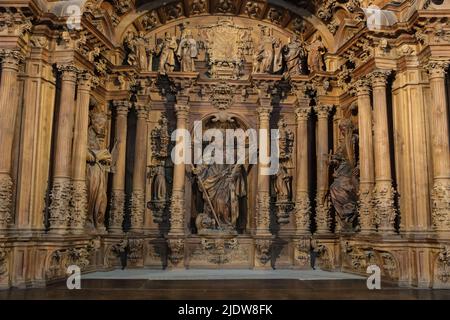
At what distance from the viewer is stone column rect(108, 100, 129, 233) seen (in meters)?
10.9

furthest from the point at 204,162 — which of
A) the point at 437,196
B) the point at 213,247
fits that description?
the point at 437,196

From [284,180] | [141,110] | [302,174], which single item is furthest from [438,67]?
[141,110]

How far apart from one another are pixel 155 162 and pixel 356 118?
5094mm

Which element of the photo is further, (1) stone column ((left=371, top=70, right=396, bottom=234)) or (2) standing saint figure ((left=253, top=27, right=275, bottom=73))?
(2) standing saint figure ((left=253, top=27, right=275, bottom=73))

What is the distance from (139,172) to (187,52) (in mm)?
3343

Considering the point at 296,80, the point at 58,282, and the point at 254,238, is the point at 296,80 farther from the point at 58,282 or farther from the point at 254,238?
the point at 58,282

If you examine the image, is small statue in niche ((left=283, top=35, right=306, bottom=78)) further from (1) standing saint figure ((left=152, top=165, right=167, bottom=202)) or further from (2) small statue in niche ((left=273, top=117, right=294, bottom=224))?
(1) standing saint figure ((left=152, top=165, right=167, bottom=202))

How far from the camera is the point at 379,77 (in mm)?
9375

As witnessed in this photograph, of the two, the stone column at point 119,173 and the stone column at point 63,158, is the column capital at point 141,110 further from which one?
the stone column at point 63,158

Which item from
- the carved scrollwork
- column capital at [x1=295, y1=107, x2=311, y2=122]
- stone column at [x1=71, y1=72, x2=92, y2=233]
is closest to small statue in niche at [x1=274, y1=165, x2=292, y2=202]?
column capital at [x1=295, y1=107, x2=311, y2=122]

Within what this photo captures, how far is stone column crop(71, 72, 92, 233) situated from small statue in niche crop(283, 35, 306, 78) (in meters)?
5.10

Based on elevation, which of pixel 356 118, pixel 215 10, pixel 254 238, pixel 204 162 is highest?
pixel 215 10

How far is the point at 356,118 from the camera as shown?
36.2 feet

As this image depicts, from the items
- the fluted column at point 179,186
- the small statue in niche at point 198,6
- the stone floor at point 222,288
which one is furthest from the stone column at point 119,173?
the small statue in niche at point 198,6
